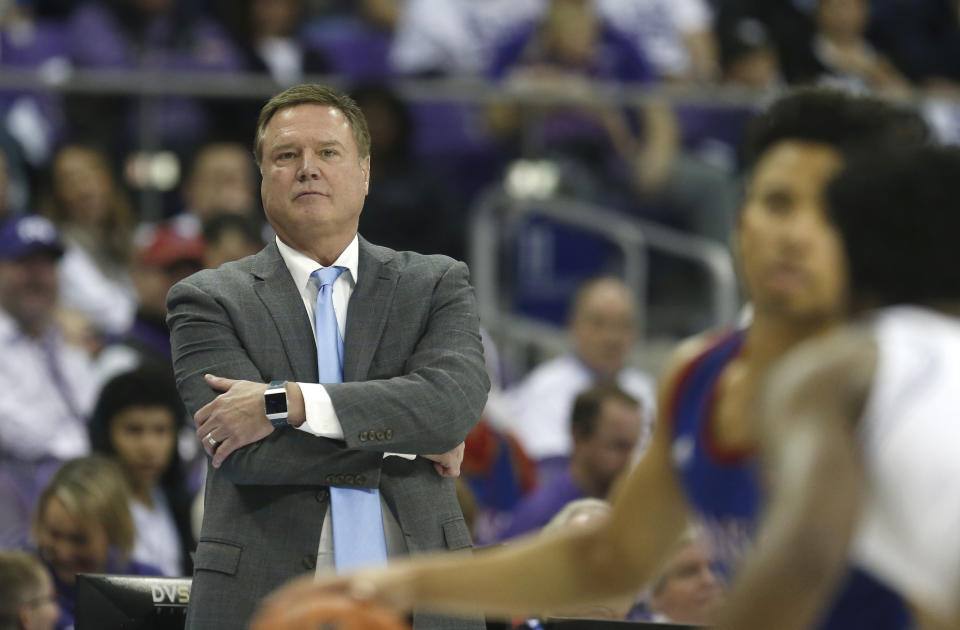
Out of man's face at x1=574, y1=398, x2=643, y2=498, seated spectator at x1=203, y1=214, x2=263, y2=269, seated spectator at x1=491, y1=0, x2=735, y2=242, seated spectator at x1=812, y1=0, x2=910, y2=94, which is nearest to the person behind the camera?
man's face at x1=574, y1=398, x2=643, y2=498

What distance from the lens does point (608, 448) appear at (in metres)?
7.01

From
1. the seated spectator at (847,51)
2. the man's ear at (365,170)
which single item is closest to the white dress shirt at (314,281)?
the man's ear at (365,170)

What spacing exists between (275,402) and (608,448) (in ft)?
12.0

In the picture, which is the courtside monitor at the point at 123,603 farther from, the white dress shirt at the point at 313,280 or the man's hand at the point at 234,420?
the white dress shirt at the point at 313,280

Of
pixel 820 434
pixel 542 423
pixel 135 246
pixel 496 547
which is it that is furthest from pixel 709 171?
pixel 820 434

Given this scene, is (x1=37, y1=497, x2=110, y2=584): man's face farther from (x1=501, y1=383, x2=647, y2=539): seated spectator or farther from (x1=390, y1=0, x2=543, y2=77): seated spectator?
(x1=390, y1=0, x2=543, y2=77): seated spectator

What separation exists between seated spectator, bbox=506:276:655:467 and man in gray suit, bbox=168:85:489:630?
4.34 meters

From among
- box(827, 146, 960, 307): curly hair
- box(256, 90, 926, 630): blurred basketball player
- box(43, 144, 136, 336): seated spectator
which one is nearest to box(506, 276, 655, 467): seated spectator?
box(43, 144, 136, 336): seated spectator

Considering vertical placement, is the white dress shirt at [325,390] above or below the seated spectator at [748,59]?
below

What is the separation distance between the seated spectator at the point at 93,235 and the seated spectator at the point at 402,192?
124cm

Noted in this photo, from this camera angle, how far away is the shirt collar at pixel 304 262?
3783mm

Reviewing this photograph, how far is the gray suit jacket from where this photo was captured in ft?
11.6

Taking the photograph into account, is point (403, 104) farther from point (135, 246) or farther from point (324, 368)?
point (324, 368)

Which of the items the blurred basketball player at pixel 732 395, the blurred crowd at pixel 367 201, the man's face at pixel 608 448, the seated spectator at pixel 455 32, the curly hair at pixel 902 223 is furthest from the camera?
the seated spectator at pixel 455 32
